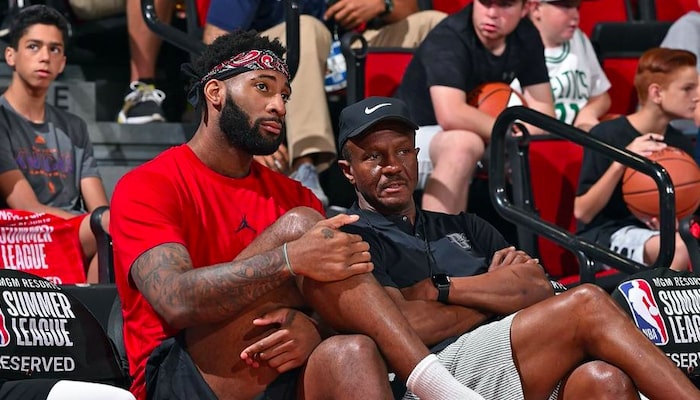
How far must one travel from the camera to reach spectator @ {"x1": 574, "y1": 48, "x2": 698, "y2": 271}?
5871 millimetres

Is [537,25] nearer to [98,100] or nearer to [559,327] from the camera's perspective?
[98,100]

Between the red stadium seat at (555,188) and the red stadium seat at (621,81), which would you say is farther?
the red stadium seat at (621,81)

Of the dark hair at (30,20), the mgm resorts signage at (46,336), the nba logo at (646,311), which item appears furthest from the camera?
the dark hair at (30,20)

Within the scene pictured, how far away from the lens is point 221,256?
384 cm

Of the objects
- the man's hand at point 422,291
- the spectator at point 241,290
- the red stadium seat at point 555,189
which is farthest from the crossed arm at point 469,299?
the red stadium seat at point 555,189

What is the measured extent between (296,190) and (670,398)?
132 cm

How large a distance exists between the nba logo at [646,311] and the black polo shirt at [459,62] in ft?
6.08

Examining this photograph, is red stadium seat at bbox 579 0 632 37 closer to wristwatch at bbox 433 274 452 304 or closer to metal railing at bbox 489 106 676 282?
metal railing at bbox 489 106 676 282

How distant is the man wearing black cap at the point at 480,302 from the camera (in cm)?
360

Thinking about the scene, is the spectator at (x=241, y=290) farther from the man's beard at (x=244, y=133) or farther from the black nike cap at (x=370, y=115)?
the black nike cap at (x=370, y=115)

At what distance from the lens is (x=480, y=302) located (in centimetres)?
388

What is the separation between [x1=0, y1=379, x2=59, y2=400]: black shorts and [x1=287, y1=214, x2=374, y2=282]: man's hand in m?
0.74

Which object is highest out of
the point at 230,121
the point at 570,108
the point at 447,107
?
the point at 230,121

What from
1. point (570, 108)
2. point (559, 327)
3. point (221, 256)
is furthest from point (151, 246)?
point (570, 108)
